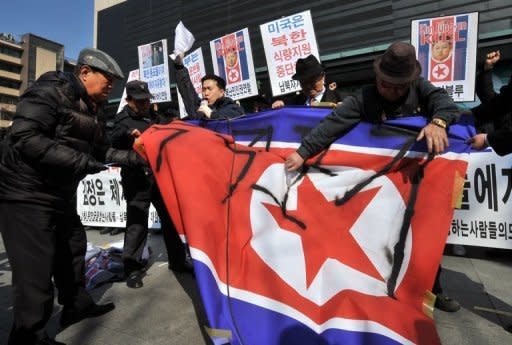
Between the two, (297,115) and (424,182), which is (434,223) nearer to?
(424,182)

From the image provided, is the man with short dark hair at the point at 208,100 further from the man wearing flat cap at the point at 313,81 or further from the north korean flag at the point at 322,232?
the north korean flag at the point at 322,232

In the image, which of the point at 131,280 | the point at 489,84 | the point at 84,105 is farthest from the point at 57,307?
the point at 489,84

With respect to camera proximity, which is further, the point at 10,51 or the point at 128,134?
the point at 10,51

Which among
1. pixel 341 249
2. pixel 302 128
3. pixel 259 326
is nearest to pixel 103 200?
pixel 302 128

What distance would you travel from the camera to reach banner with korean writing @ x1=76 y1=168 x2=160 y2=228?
6.02m

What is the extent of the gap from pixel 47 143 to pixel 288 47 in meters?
4.81

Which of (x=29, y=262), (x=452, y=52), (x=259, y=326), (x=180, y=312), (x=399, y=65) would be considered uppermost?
(x=452, y=52)

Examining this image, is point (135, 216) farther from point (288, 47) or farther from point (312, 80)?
point (288, 47)

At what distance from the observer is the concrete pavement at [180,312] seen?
2.35 metres

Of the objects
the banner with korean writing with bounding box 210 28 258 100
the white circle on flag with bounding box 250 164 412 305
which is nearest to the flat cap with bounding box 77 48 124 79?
the white circle on flag with bounding box 250 164 412 305

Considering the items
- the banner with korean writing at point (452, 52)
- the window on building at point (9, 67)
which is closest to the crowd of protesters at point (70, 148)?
the banner with korean writing at point (452, 52)

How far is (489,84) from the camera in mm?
3012

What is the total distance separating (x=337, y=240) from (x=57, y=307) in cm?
243

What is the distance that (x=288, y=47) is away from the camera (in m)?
5.99
